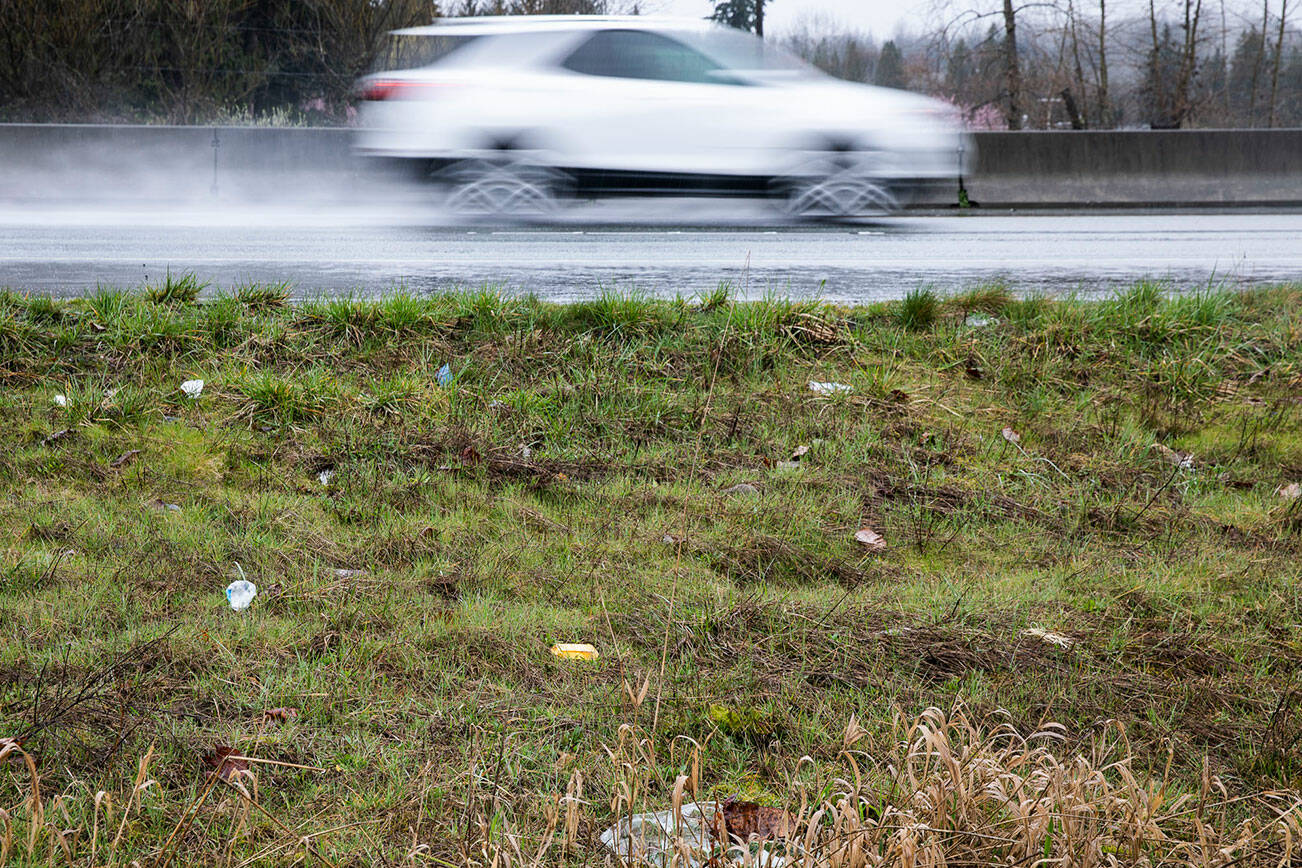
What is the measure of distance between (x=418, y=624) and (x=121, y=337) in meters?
2.58

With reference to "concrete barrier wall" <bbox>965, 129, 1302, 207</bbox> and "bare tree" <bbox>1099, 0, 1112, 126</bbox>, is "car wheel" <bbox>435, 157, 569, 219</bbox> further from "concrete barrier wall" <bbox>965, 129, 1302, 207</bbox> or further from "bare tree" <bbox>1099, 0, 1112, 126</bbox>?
"bare tree" <bbox>1099, 0, 1112, 126</bbox>

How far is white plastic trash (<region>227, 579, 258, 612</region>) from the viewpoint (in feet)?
9.48

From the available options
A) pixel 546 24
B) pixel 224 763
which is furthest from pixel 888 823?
pixel 546 24

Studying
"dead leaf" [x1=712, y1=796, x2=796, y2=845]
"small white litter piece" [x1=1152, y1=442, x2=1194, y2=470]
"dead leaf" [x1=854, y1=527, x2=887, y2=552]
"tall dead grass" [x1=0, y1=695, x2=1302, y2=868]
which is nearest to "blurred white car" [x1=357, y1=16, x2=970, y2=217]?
"small white litter piece" [x1=1152, y1=442, x2=1194, y2=470]

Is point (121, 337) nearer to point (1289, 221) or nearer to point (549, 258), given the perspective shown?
point (549, 258)

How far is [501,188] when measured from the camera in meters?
9.54

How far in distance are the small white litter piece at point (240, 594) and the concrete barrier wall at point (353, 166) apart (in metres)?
8.63

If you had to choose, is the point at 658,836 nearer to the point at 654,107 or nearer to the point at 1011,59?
the point at 654,107

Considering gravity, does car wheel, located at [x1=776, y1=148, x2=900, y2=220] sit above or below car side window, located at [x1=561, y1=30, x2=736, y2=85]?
below

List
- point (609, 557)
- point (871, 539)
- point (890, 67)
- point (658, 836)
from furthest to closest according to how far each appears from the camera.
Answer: point (890, 67), point (871, 539), point (609, 557), point (658, 836)

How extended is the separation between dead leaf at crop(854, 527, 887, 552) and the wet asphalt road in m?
2.02

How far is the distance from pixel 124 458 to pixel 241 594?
1190 millimetres

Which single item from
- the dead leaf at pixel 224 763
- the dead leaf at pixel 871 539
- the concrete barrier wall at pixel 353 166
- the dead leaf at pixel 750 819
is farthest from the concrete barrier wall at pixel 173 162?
the dead leaf at pixel 750 819

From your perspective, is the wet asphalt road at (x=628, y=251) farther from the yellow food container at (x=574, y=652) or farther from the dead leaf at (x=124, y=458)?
the yellow food container at (x=574, y=652)
